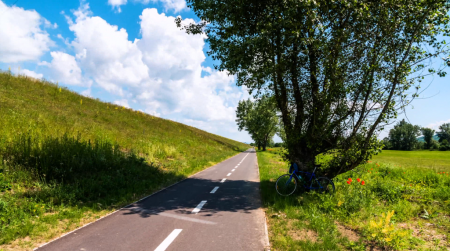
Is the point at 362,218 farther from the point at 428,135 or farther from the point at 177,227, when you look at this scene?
the point at 428,135

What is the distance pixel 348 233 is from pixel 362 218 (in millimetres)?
1374

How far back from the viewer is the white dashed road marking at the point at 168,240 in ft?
14.6

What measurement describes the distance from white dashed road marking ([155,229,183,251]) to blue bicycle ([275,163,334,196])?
508cm

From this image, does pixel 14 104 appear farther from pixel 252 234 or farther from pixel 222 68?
pixel 252 234

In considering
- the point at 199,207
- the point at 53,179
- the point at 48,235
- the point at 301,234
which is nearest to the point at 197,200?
the point at 199,207

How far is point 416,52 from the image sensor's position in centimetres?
788

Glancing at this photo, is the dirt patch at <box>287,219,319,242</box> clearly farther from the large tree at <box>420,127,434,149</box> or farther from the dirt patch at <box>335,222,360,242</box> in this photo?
the large tree at <box>420,127,434,149</box>

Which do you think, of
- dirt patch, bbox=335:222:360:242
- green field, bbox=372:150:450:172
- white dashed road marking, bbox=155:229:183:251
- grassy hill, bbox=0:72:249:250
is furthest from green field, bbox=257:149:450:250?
green field, bbox=372:150:450:172

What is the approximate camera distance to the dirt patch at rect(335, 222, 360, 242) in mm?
5373

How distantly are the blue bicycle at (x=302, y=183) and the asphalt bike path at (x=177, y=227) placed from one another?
1.54 meters

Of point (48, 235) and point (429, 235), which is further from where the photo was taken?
point (429, 235)

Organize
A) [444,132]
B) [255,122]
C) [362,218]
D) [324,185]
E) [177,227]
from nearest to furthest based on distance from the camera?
[177,227] → [362,218] → [324,185] → [255,122] → [444,132]

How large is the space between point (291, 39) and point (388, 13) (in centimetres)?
316

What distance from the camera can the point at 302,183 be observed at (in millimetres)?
9422
